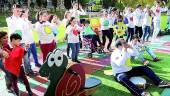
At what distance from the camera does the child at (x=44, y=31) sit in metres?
8.91

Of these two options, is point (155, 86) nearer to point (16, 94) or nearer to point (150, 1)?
point (16, 94)

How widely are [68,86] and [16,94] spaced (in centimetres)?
131

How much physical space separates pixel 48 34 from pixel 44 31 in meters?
0.14

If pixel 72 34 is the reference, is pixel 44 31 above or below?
above

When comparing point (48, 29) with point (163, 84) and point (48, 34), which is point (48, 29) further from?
point (163, 84)

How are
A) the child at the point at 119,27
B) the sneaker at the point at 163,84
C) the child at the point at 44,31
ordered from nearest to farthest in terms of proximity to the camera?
the sneaker at the point at 163,84 → the child at the point at 44,31 → the child at the point at 119,27

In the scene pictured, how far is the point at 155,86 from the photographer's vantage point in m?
7.63

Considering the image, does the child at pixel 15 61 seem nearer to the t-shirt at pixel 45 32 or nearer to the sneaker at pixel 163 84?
the t-shirt at pixel 45 32

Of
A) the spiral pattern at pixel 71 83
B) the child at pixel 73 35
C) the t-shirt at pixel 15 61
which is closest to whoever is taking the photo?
the spiral pattern at pixel 71 83

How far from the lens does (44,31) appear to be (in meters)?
8.95

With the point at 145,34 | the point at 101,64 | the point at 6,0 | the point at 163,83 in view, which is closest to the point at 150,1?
the point at 6,0

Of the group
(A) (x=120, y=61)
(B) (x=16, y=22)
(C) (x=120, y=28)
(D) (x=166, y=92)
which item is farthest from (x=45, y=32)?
(C) (x=120, y=28)

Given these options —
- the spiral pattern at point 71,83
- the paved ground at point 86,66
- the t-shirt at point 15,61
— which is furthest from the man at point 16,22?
the spiral pattern at point 71,83

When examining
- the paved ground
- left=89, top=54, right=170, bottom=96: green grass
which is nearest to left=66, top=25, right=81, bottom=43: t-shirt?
the paved ground
